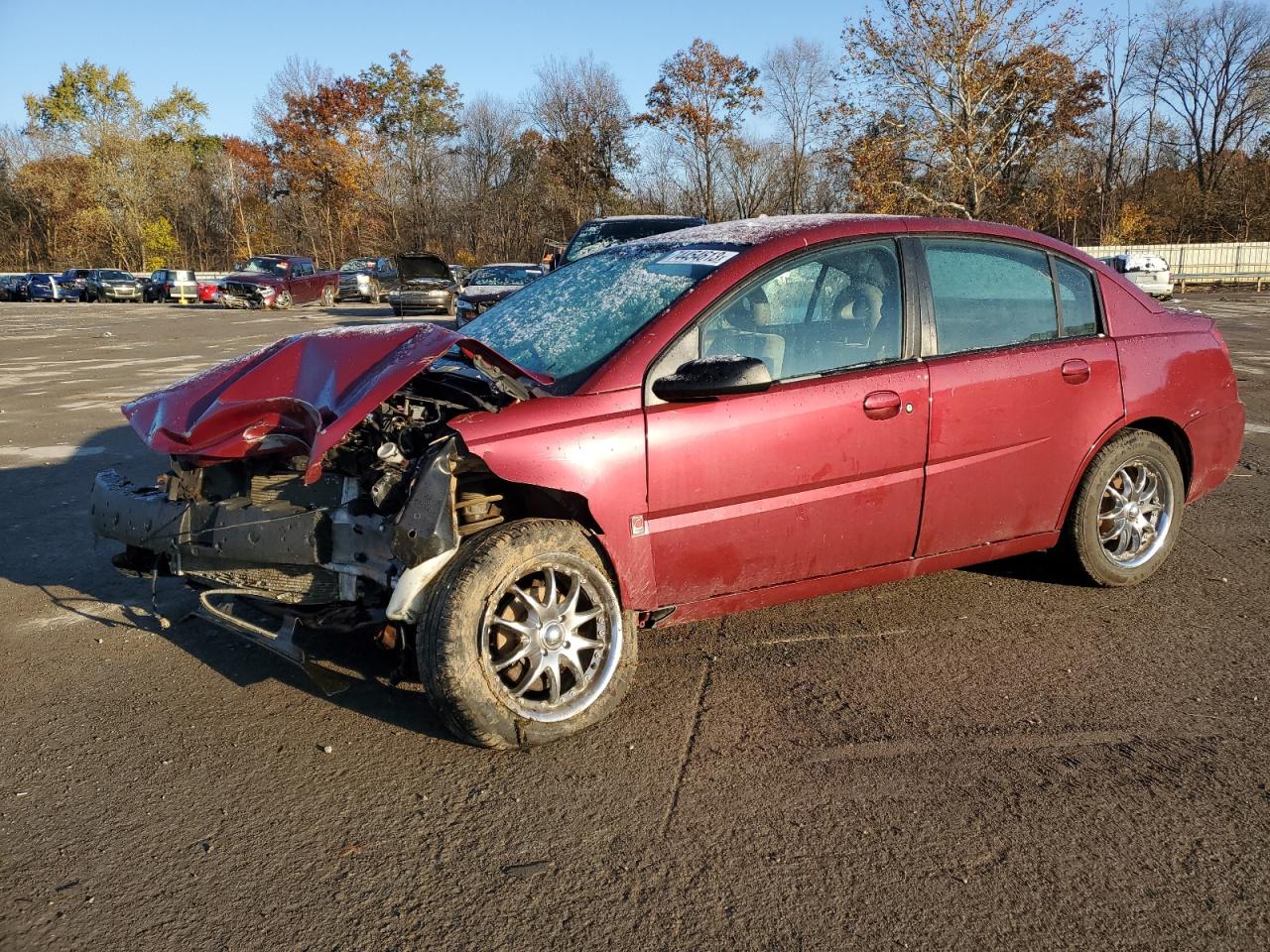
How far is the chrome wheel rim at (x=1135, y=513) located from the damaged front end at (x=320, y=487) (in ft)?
9.22

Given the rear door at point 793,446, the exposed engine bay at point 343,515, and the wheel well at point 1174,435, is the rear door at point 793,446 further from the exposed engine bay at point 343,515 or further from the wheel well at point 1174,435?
the wheel well at point 1174,435

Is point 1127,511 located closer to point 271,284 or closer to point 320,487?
point 320,487

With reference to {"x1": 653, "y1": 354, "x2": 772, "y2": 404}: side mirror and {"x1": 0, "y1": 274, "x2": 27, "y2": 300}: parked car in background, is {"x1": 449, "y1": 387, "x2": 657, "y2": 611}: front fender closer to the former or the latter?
{"x1": 653, "y1": 354, "x2": 772, "y2": 404}: side mirror

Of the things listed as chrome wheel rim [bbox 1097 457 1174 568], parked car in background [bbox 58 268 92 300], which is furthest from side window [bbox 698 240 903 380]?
parked car in background [bbox 58 268 92 300]

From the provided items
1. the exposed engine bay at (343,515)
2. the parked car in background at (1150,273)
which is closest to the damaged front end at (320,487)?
the exposed engine bay at (343,515)

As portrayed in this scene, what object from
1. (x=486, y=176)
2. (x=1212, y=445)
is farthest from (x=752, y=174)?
(x=1212, y=445)

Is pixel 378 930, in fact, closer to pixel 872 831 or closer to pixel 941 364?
pixel 872 831

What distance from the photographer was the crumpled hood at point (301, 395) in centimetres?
324

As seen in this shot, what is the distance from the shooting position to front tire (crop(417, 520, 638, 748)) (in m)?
3.04

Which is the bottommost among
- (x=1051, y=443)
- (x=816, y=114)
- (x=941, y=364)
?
(x=1051, y=443)

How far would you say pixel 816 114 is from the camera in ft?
102

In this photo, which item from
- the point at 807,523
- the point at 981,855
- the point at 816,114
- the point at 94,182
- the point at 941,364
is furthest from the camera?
the point at 94,182

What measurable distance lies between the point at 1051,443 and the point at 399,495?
108 inches

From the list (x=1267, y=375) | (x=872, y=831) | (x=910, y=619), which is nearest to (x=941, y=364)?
(x=910, y=619)
